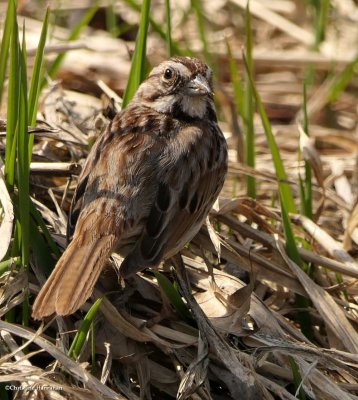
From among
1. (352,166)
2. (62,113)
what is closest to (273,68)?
(352,166)

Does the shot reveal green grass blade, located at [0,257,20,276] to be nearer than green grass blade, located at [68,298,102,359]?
No

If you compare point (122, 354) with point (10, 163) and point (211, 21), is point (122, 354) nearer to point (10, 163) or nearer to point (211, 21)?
point (10, 163)

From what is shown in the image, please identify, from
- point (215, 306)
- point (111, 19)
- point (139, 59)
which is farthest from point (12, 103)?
point (111, 19)

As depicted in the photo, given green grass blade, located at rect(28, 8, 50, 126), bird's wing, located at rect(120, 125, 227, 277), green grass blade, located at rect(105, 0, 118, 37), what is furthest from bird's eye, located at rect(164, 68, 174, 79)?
green grass blade, located at rect(105, 0, 118, 37)

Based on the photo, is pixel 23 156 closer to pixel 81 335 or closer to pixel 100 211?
pixel 100 211

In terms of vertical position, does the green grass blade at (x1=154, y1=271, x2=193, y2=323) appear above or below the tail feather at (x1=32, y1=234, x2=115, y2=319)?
below

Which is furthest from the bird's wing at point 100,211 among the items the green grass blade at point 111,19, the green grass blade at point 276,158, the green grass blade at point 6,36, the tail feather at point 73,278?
the green grass blade at point 111,19

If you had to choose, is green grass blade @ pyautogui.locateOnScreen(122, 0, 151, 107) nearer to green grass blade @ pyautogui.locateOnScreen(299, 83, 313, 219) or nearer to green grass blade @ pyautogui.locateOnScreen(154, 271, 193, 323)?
green grass blade @ pyautogui.locateOnScreen(299, 83, 313, 219)

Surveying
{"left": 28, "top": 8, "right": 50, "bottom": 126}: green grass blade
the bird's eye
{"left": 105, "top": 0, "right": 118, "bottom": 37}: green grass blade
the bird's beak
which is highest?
{"left": 28, "top": 8, "right": 50, "bottom": 126}: green grass blade
